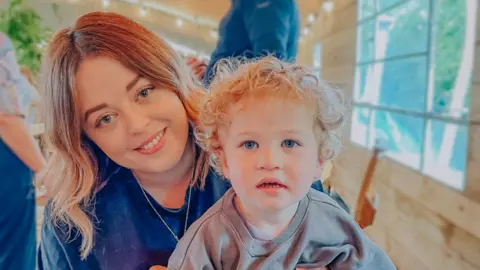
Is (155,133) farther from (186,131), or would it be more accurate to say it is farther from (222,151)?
(222,151)

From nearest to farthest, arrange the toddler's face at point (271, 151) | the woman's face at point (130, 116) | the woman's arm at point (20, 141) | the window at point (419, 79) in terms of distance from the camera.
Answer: the toddler's face at point (271, 151), the woman's face at point (130, 116), the woman's arm at point (20, 141), the window at point (419, 79)

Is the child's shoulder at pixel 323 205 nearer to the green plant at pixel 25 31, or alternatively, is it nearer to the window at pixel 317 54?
the green plant at pixel 25 31

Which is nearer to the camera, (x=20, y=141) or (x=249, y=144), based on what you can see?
(x=249, y=144)

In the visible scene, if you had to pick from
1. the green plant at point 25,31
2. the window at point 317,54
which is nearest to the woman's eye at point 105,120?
the green plant at point 25,31

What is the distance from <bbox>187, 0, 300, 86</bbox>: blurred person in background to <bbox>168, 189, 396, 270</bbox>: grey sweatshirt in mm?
424

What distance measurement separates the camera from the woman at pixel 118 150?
0.65 meters

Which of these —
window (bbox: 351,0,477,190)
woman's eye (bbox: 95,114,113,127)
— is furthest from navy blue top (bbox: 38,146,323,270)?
window (bbox: 351,0,477,190)

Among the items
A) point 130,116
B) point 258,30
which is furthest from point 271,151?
point 258,30

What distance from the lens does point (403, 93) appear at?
1.87 m

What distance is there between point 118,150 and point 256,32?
457 mm

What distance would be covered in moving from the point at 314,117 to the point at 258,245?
0.16 m

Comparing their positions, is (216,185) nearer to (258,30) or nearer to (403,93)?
(258,30)

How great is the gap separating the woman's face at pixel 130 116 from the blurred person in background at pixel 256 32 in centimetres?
25

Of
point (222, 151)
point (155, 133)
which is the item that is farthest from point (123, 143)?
point (222, 151)
